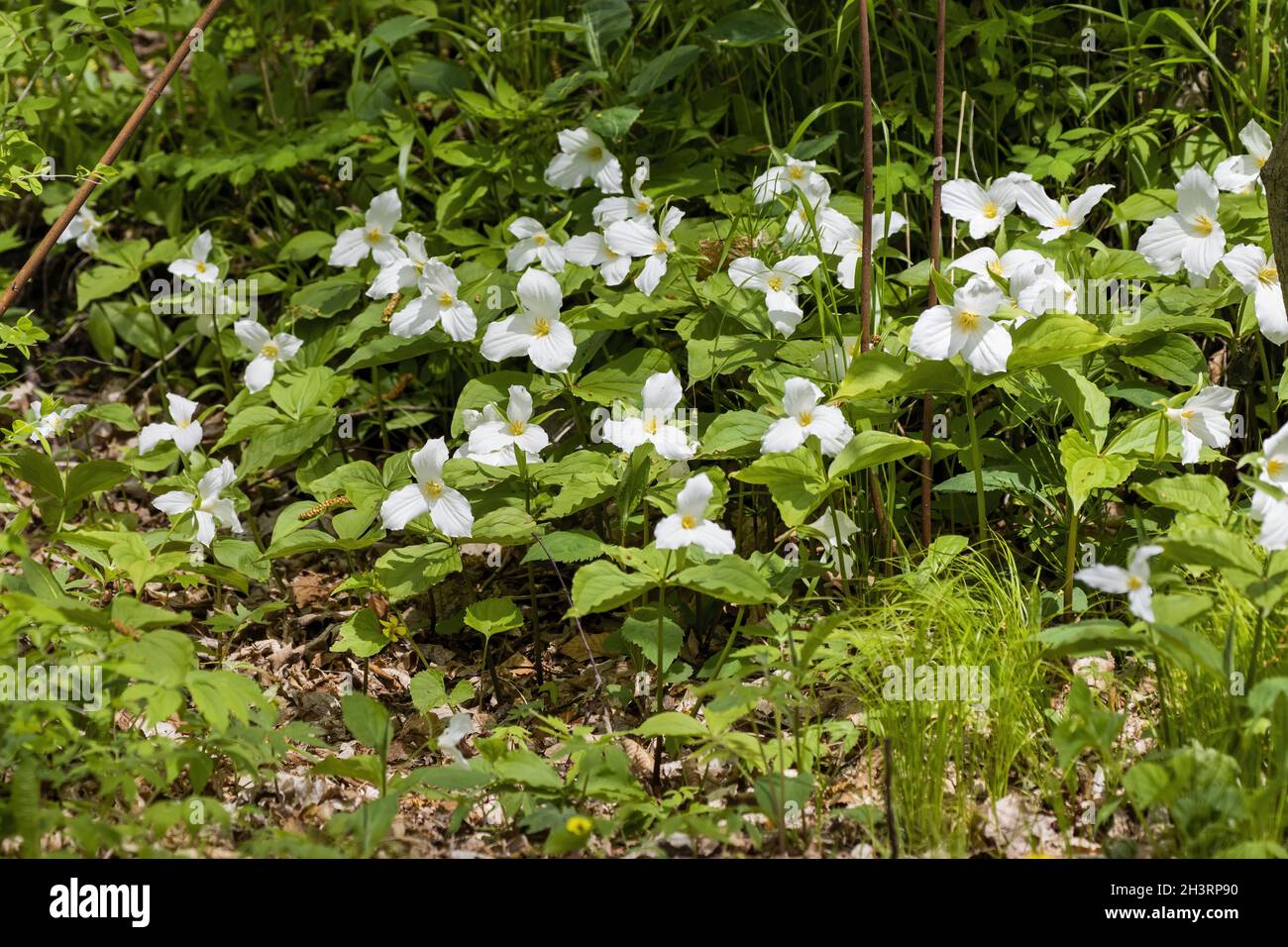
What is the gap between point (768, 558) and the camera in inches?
84.4

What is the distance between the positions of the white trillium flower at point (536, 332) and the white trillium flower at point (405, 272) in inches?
12.2

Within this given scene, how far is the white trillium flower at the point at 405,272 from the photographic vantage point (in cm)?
250

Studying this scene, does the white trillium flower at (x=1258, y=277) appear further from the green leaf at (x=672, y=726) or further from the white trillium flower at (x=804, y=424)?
the green leaf at (x=672, y=726)

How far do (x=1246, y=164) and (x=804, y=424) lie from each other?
1104mm

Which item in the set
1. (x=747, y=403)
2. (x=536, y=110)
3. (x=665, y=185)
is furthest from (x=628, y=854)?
(x=536, y=110)

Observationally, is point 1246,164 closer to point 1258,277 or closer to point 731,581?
point 1258,277

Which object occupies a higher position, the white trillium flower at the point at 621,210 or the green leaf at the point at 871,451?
the white trillium flower at the point at 621,210

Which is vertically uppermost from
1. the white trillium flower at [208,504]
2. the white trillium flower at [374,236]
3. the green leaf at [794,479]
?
the white trillium flower at [374,236]

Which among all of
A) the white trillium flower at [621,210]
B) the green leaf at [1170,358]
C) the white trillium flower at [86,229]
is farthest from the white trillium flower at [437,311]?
the green leaf at [1170,358]

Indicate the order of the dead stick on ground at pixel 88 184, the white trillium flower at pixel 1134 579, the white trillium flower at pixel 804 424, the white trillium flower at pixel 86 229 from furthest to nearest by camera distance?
the white trillium flower at pixel 86 229 → the dead stick on ground at pixel 88 184 → the white trillium flower at pixel 804 424 → the white trillium flower at pixel 1134 579

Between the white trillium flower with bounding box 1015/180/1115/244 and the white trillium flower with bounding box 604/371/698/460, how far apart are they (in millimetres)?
828

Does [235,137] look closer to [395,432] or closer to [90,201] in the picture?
[90,201]

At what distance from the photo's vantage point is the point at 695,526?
191 centimetres

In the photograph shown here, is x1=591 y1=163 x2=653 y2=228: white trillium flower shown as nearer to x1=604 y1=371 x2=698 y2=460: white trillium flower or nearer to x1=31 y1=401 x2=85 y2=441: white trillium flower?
x1=604 y1=371 x2=698 y2=460: white trillium flower
